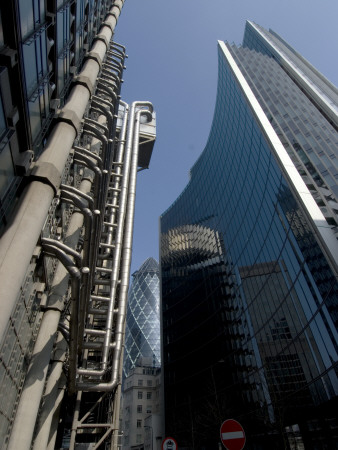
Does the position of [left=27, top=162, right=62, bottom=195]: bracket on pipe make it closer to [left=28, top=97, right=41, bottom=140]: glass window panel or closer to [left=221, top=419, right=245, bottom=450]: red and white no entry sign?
[left=28, top=97, right=41, bottom=140]: glass window panel

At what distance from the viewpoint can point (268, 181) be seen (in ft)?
116

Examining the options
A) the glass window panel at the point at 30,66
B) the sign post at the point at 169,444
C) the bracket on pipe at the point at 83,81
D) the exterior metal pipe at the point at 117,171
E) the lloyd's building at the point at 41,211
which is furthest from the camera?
the exterior metal pipe at the point at 117,171

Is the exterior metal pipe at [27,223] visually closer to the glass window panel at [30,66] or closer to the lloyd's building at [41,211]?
the lloyd's building at [41,211]

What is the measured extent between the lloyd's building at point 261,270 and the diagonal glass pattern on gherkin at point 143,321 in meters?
47.6

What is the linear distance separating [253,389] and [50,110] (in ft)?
122

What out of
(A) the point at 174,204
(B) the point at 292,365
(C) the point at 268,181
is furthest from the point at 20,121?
(A) the point at 174,204

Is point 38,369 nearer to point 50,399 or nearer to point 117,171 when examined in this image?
point 50,399

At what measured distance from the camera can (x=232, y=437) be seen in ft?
19.8

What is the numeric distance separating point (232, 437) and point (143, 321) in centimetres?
11364

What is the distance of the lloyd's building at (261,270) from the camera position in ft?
84.7

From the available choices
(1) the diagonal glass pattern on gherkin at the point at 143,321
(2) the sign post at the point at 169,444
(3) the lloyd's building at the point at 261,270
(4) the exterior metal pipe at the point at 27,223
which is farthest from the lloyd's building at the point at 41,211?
(1) the diagonal glass pattern on gherkin at the point at 143,321

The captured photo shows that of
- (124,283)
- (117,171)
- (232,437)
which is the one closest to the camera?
(232,437)

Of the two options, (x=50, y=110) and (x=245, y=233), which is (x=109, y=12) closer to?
(x=50, y=110)

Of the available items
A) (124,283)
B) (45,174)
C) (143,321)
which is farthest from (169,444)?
(143,321)
